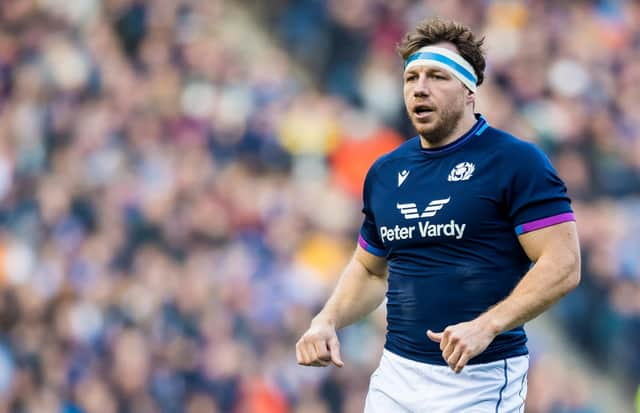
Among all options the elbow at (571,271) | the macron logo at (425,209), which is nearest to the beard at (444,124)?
the macron logo at (425,209)

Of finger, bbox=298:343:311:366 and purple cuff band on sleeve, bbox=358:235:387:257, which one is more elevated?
purple cuff band on sleeve, bbox=358:235:387:257

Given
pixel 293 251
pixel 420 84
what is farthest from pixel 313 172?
pixel 420 84

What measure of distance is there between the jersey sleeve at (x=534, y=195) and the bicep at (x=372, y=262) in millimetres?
760

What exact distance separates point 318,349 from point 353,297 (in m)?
0.41

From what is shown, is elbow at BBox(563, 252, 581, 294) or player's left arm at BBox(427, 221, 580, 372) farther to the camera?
elbow at BBox(563, 252, 581, 294)

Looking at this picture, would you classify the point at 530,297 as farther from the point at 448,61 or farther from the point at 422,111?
the point at 448,61

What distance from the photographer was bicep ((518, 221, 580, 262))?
3879mm

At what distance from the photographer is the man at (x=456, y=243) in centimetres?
394

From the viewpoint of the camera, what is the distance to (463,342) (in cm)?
371

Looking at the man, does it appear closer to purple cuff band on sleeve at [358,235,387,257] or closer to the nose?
the nose

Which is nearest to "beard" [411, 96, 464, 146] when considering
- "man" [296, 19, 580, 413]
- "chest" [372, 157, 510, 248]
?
"man" [296, 19, 580, 413]

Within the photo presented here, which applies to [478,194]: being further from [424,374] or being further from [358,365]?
[358,365]

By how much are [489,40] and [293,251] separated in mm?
3200

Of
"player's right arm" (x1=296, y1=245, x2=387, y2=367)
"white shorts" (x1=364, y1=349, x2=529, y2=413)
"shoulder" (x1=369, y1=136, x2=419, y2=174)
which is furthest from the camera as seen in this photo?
"shoulder" (x1=369, y1=136, x2=419, y2=174)
